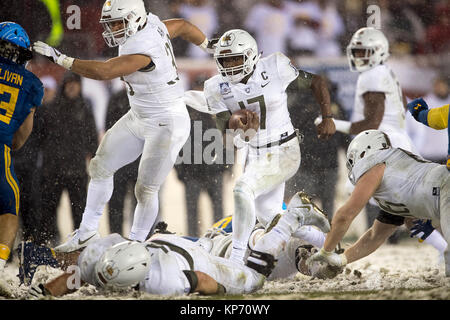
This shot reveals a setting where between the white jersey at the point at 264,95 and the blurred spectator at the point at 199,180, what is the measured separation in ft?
2.16

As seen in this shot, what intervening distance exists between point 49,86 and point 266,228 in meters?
1.98

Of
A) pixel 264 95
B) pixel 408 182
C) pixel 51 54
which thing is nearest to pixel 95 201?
pixel 51 54

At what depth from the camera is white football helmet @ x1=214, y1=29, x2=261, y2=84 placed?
426 centimetres

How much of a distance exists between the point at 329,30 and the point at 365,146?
4.76 ft

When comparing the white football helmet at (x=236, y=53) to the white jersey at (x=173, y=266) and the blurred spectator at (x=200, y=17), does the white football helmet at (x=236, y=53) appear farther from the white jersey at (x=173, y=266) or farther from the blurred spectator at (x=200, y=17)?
the white jersey at (x=173, y=266)

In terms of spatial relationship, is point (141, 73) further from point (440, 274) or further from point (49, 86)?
point (440, 274)

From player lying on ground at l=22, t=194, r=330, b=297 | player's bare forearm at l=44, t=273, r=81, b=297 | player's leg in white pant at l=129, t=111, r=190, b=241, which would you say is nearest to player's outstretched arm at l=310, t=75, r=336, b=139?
player lying on ground at l=22, t=194, r=330, b=297

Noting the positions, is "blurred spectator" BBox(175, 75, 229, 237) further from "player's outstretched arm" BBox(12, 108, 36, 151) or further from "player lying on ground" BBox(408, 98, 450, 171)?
"player lying on ground" BBox(408, 98, 450, 171)

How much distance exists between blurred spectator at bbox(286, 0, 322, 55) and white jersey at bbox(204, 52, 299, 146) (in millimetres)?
750

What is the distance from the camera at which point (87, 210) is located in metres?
4.54

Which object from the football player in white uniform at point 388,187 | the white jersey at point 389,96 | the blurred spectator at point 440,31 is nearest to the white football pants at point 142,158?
the football player in white uniform at point 388,187

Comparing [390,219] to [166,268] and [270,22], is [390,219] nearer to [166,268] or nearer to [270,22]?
[166,268]

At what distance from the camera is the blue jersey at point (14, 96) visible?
161 inches

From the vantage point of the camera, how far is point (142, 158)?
14.5 feet
